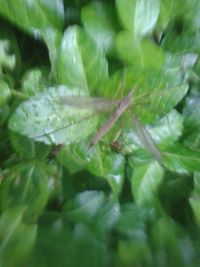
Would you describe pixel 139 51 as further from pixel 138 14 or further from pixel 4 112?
pixel 4 112

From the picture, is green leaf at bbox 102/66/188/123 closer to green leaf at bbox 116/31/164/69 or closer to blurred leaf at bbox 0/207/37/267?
green leaf at bbox 116/31/164/69

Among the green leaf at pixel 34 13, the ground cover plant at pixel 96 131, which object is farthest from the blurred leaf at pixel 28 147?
the green leaf at pixel 34 13

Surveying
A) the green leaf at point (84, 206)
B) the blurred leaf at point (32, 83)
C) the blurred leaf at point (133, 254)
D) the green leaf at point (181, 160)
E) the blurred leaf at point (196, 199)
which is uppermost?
the blurred leaf at point (32, 83)

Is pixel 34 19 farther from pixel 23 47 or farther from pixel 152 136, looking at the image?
pixel 152 136

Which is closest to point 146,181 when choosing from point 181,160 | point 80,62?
point 181,160

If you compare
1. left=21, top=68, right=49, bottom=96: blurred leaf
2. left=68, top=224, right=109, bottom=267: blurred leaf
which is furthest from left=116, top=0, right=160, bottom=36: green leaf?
left=68, top=224, right=109, bottom=267: blurred leaf

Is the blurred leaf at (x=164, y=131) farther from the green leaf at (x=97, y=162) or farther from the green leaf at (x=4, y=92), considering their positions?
the green leaf at (x=4, y=92)
